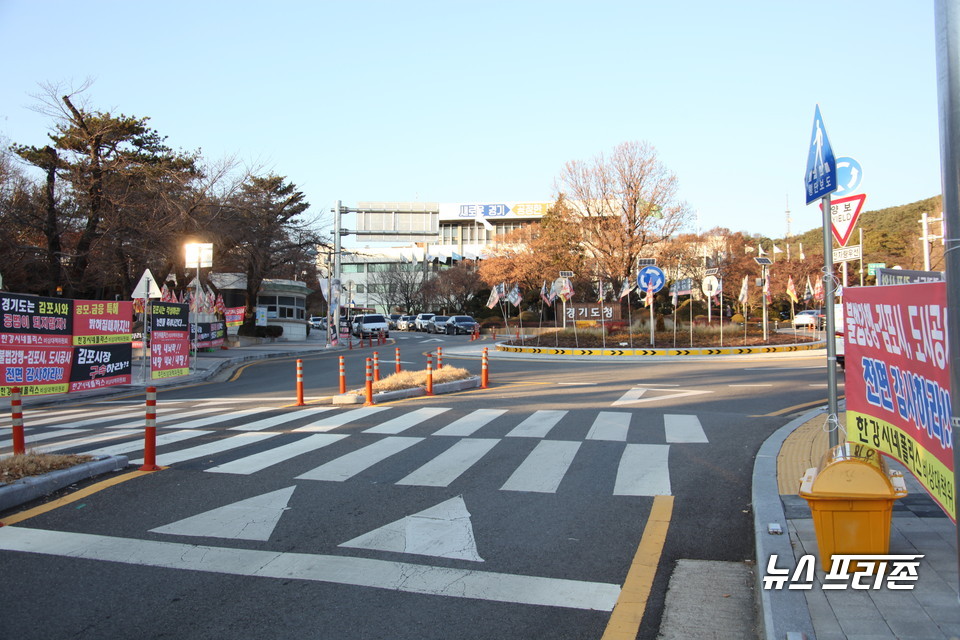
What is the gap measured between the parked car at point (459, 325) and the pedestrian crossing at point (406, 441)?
42564 mm

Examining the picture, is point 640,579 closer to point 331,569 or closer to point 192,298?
point 331,569

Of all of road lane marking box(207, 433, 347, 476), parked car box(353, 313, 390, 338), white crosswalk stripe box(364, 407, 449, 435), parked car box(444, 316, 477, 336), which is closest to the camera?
road lane marking box(207, 433, 347, 476)

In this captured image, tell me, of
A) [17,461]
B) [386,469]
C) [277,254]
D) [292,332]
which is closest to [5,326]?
[17,461]

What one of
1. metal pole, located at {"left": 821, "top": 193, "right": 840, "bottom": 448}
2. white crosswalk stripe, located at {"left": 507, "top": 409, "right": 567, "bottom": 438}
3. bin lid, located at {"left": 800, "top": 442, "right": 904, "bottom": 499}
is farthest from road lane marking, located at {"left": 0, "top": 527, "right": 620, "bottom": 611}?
white crosswalk stripe, located at {"left": 507, "top": 409, "right": 567, "bottom": 438}

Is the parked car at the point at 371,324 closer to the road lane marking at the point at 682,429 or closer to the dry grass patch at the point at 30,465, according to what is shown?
the road lane marking at the point at 682,429

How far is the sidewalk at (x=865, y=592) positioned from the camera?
12.8 ft

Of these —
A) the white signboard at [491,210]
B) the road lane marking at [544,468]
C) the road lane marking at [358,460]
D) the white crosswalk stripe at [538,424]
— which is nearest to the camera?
the road lane marking at [544,468]

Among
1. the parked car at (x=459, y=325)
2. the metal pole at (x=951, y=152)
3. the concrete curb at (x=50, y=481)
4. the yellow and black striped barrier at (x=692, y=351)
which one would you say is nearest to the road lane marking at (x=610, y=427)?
the concrete curb at (x=50, y=481)

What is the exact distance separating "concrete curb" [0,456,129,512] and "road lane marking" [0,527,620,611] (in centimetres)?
103

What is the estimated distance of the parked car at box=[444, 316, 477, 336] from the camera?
56.5 m

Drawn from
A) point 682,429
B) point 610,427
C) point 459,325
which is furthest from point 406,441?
point 459,325

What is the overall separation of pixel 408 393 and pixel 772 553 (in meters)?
11.0

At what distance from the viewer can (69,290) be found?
27812mm

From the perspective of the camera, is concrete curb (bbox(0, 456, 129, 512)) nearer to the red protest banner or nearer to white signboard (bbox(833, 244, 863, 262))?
the red protest banner
